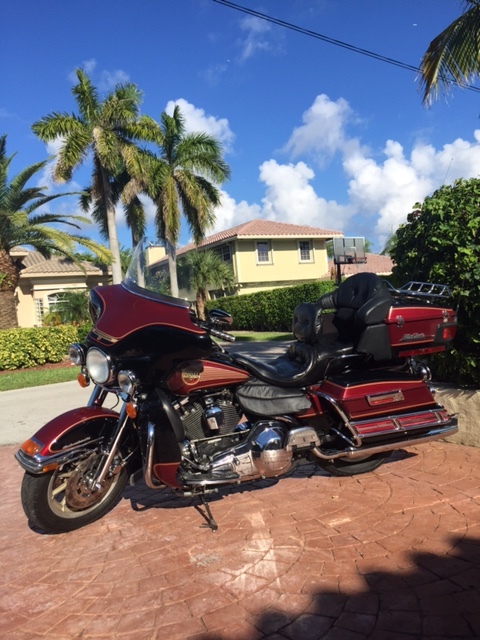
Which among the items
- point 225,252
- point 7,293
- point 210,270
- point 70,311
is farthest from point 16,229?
point 225,252

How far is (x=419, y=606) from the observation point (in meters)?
2.34

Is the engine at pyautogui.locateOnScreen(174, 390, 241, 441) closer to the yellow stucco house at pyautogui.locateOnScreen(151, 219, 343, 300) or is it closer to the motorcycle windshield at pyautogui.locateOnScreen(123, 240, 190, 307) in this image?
the motorcycle windshield at pyautogui.locateOnScreen(123, 240, 190, 307)

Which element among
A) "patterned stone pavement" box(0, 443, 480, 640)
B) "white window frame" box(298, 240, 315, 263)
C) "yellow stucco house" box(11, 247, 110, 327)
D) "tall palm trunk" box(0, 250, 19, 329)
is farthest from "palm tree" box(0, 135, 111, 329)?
"white window frame" box(298, 240, 315, 263)

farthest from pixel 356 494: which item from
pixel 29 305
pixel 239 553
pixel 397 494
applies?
pixel 29 305

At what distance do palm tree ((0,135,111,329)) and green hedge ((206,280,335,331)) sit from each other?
10.4 m

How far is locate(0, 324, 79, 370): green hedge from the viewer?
14.0 meters

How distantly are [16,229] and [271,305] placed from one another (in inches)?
496

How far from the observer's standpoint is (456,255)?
4.48 metres

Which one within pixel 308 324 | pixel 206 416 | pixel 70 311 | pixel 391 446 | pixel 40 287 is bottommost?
pixel 391 446

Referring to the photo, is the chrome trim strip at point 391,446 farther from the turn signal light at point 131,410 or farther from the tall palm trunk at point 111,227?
the tall palm trunk at point 111,227

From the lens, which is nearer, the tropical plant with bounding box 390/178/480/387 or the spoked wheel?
the spoked wheel

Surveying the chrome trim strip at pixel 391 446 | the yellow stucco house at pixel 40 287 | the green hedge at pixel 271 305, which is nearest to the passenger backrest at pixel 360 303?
the chrome trim strip at pixel 391 446

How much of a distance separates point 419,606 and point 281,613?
2.18 feet

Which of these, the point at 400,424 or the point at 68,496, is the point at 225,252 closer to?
the point at 400,424
